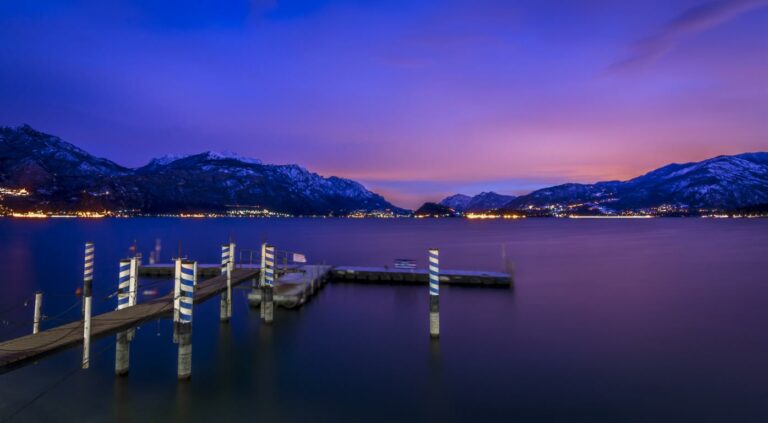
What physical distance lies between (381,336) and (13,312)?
75.2 ft

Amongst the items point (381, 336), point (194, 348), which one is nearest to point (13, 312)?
point (194, 348)

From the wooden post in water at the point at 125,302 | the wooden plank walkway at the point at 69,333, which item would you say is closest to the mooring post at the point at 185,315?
the wooden plank walkway at the point at 69,333

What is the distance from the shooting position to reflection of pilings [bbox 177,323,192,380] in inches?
546

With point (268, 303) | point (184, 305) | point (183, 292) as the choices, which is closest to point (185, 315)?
point (184, 305)

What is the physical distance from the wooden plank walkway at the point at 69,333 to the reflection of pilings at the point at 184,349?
3.46 feet

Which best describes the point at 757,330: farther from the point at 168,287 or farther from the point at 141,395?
the point at 168,287

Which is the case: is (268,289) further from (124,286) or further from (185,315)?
(185,315)

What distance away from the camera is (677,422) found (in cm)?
1265

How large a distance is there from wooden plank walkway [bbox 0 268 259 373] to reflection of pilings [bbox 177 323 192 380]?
1054mm

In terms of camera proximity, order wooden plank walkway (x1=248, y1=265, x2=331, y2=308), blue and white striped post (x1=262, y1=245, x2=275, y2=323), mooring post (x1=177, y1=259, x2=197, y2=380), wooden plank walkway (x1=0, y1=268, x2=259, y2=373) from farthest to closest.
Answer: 1. wooden plank walkway (x1=248, y1=265, x2=331, y2=308)
2. blue and white striped post (x1=262, y1=245, x2=275, y2=323)
3. mooring post (x1=177, y1=259, x2=197, y2=380)
4. wooden plank walkway (x1=0, y1=268, x2=259, y2=373)

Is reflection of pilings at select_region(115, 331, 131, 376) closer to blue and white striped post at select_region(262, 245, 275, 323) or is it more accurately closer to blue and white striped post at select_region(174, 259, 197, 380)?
blue and white striped post at select_region(174, 259, 197, 380)

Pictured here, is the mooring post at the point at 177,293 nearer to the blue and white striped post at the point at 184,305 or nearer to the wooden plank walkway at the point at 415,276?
the blue and white striped post at the point at 184,305

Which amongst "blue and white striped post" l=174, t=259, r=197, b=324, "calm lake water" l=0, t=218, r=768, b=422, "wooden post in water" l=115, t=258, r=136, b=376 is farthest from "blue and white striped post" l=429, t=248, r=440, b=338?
"wooden post in water" l=115, t=258, r=136, b=376

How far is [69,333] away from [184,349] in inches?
136
